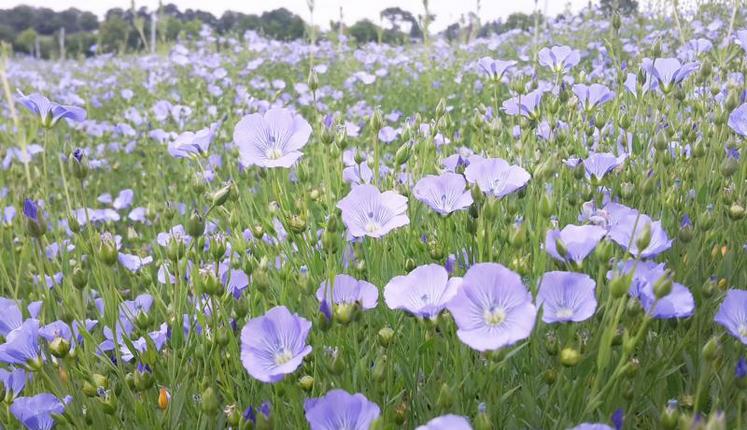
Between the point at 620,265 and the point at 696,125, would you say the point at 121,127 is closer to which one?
the point at 696,125

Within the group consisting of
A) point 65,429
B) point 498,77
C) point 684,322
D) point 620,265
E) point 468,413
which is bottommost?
point 65,429

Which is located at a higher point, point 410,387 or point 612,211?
point 612,211

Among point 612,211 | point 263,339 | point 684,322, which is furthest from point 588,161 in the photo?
point 263,339

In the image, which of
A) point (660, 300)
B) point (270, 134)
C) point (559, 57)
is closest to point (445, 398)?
point (660, 300)

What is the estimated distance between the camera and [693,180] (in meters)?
2.35

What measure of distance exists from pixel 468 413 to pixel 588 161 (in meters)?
0.95

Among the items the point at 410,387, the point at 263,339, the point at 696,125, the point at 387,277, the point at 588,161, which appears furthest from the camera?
the point at 696,125

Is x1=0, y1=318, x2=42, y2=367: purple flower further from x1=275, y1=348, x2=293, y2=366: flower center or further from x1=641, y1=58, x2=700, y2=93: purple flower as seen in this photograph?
x1=641, y1=58, x2=700, y2=93: purple flower

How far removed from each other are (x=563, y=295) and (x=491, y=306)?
0.18 m

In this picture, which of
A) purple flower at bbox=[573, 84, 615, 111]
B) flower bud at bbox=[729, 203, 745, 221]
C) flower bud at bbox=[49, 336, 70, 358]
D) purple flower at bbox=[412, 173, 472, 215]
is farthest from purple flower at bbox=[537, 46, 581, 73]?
flower bud at bbox=[49, 336, 70, 358]

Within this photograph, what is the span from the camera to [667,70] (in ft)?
7.04

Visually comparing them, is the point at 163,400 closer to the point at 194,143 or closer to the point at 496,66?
the point at 194,143

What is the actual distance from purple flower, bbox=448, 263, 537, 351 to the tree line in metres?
3.76

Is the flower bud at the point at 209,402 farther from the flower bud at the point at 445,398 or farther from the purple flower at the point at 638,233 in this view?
the purple flower at the point at 638,233
